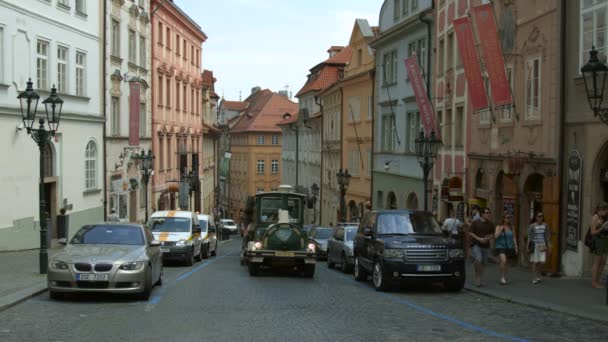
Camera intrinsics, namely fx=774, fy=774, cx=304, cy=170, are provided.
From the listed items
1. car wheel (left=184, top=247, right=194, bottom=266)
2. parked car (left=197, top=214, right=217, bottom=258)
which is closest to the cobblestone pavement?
car wheel (left=184, top=247, right=194, bottom=266)

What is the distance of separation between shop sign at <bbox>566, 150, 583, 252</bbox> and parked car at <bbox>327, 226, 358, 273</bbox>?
21.3ft

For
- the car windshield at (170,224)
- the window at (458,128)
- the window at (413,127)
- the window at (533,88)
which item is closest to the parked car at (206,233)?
the car windshield at (170,224)

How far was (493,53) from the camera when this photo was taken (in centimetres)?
2183

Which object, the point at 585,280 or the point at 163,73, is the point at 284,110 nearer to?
the point at 163,73

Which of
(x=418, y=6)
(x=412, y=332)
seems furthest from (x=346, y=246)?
(x=418, y=6)

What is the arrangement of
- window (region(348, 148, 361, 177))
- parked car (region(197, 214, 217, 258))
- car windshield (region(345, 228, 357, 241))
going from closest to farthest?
car windshield (region(345, 228, 357, 241))
parked car (region(197, 214, 217, 258))
window (region(348, 148, 361, 177))

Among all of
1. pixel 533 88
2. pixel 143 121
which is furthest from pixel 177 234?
pixel 143 121

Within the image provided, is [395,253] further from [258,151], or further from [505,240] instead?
[258,151]

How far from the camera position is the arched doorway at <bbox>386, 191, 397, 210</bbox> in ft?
134

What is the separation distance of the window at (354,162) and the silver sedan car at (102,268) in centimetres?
3466

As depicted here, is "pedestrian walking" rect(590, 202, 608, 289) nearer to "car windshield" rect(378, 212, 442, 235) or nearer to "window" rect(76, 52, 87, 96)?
"car windshield" rect(378, 212, 442, 235)

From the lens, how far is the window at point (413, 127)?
121 feet

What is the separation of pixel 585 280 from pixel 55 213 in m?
20.9

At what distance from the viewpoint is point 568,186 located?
64.7ft
